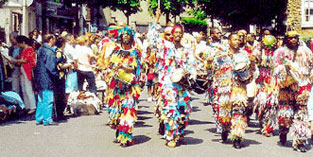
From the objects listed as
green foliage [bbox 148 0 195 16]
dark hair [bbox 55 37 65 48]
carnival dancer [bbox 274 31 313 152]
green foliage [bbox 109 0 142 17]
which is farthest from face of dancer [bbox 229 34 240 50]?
green foliage [bbox 148 0 195 16]

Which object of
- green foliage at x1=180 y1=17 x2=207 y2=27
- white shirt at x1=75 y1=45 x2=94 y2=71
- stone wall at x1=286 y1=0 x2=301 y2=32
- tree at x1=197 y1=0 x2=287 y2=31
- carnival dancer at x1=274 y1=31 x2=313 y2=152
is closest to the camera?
carnival dancer at x1=274 y1=31 x2=313 y2=152

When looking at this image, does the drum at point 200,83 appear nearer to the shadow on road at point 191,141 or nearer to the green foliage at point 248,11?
the shadow on road at point 191,141

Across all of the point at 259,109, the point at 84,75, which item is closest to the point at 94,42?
the point at 84,75

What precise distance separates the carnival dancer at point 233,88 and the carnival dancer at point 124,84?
4.22 ft

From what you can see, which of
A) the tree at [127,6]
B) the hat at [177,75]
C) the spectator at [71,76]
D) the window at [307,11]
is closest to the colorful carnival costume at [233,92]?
the hat at [177,75]

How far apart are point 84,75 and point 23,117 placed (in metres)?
1.91

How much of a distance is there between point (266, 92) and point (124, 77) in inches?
104

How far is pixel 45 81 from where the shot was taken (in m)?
10.8

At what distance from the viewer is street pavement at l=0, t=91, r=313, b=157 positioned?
7938 mm

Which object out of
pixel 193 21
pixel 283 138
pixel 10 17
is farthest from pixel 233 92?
pixel 193 21

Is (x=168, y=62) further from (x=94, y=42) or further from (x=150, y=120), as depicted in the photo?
(x=94, y=42)

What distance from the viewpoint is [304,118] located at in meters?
8.20

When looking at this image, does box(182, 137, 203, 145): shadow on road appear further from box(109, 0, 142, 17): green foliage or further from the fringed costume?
box(109, 0, 142, 17): green foliage

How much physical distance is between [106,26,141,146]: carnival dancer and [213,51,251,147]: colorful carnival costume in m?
1.28
